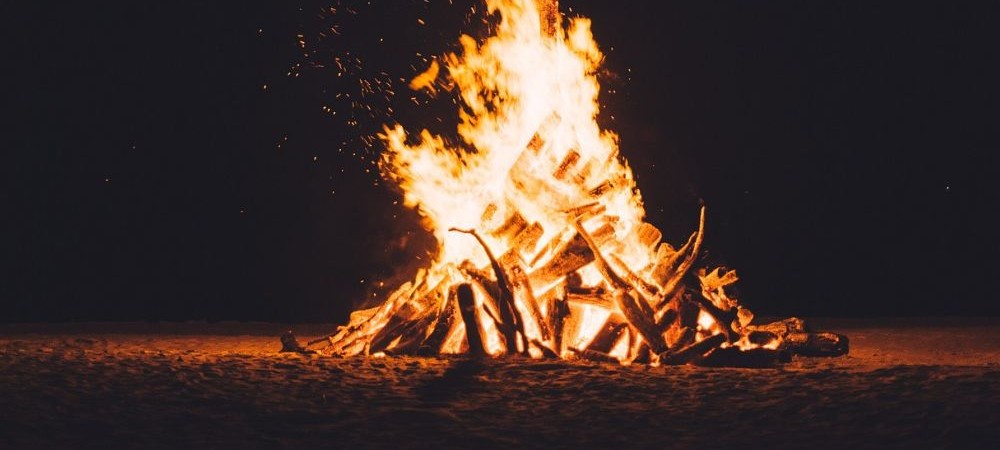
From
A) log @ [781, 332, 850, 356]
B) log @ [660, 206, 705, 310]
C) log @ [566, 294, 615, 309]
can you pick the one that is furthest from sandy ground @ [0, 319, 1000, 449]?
log @ [660, 206, 705, 310]

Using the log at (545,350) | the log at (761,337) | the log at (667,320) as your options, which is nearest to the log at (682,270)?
the log at (667,320)

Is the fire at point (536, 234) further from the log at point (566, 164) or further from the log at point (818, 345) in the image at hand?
the log at point (818, 345)

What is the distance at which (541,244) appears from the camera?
7785mm

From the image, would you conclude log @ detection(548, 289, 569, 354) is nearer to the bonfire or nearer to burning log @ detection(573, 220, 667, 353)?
the bonfire

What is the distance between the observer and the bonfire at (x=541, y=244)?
7.25m

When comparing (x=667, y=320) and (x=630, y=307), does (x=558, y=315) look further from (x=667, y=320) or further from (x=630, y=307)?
(x=667, y=320)

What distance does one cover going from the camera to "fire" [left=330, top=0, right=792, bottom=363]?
7293 mm

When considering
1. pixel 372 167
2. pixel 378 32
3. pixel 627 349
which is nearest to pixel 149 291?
pixel 372 167

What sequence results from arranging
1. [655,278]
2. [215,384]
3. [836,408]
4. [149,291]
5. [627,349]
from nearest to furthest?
[836,408] < [215,384] < [627,349] < [655,278] < [149,291]

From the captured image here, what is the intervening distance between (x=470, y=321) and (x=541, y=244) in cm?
82

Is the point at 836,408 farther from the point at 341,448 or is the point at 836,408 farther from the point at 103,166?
the point at 103,166

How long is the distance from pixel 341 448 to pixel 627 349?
2985mm

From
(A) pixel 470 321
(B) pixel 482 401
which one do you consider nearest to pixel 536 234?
(A) pixel 470 321

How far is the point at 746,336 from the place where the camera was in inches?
295
